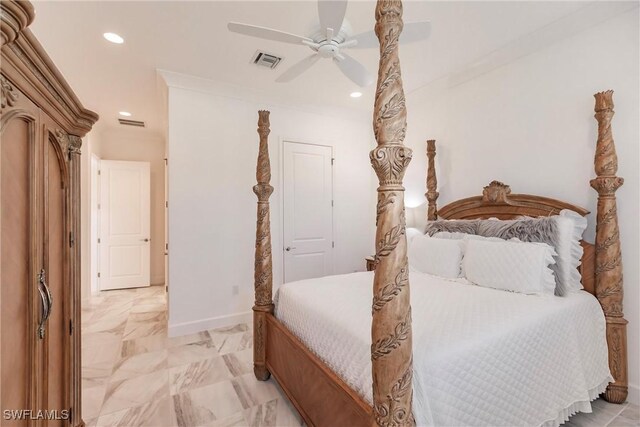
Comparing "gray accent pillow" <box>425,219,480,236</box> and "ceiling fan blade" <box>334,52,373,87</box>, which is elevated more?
"ceiling fan blade" <box>334,52,373,87</box>

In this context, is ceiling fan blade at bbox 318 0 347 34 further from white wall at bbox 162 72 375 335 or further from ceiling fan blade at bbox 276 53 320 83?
white wall at bbox 162 72 375 335

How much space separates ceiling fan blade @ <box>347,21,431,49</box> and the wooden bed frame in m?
0.86

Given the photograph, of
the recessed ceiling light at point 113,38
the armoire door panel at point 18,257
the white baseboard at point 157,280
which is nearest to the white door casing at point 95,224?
the white baseboard at point 157,280

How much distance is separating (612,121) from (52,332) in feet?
11.4

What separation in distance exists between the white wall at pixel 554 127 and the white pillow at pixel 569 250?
0.21 metres

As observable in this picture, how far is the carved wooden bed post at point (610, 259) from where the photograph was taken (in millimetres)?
1986

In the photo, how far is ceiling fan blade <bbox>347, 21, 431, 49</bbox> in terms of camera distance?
5.54ft

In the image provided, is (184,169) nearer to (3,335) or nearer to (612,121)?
(3,335)

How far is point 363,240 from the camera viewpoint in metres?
4.49

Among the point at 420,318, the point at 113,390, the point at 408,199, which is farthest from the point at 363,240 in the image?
the point at 113,390

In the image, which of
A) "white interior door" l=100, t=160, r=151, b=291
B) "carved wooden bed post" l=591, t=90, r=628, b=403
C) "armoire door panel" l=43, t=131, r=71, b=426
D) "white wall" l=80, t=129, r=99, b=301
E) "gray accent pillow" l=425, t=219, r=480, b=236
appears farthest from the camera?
"white interior door" l=100, t=160, r=151, b=291

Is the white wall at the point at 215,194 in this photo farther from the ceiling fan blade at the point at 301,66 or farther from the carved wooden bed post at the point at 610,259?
the carved wooden bed post at the point at 610,259

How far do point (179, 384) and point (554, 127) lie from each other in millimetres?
3642

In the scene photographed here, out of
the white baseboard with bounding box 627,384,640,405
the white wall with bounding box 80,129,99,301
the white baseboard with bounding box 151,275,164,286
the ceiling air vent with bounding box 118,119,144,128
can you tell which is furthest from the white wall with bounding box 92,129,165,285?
the white baseboard with bounding box 627,384,640,405
